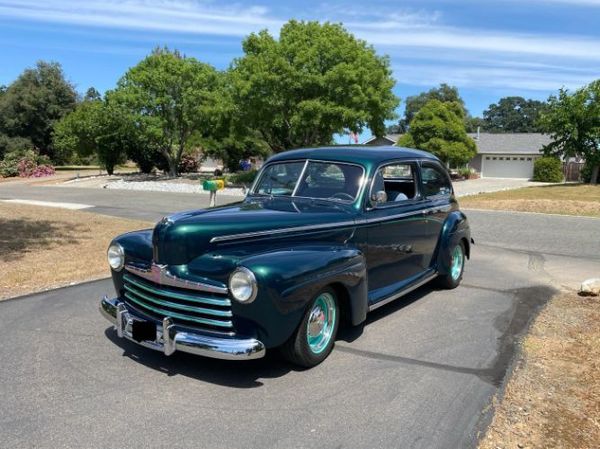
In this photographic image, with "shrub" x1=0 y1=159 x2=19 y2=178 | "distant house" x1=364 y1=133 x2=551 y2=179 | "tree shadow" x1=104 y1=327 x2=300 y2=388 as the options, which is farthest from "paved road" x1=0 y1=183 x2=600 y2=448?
"distant house" x1=364 y1=133 x2=551 y2=179

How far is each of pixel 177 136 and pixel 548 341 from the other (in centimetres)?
3222

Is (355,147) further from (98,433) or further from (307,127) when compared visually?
(307,127)

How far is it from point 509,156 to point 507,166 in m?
0.91

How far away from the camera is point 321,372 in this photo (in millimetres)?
4266

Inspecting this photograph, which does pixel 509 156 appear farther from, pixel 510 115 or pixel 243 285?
pixel 510 115

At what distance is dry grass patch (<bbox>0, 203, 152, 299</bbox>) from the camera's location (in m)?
7.18

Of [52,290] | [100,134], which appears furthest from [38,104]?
[52,290]

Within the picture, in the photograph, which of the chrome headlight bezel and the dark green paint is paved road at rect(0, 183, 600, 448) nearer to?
the dark green paint

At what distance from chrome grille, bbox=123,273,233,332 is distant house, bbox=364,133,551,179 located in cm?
4506

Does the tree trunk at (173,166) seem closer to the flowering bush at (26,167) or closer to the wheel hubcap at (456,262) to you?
the flowering bush at (26,167)

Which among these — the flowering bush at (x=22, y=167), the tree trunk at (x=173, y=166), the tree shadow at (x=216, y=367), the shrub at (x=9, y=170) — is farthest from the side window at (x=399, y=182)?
the shrub at (x=9, y=170)

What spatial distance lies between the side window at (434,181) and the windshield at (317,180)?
1.39 meters

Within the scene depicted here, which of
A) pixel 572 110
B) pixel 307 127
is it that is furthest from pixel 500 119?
pixel 307 127

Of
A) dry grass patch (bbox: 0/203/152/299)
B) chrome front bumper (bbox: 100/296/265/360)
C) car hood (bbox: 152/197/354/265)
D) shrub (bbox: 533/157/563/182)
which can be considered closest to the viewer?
chrome front bumper (bbox: 100/296/265/360)
